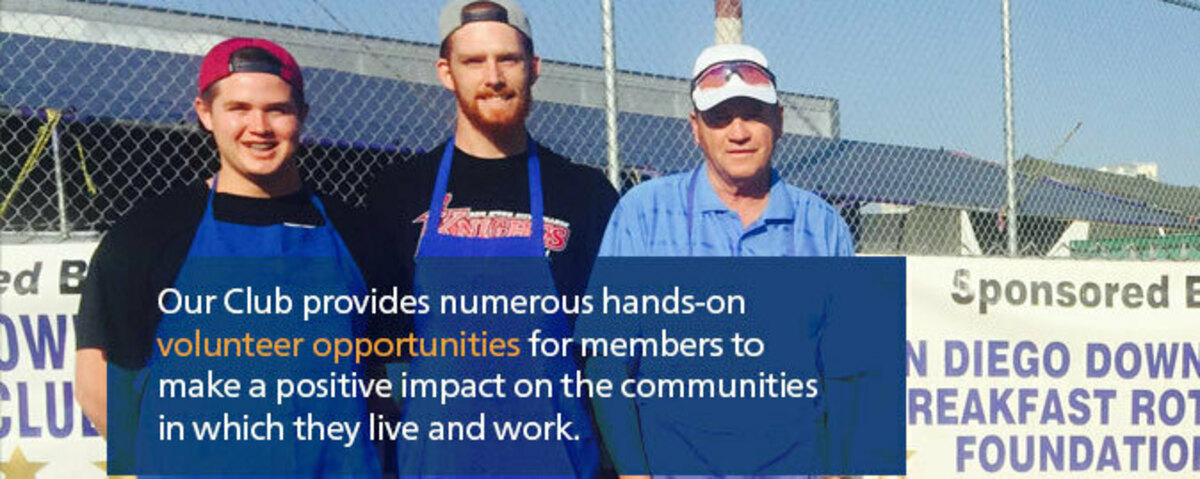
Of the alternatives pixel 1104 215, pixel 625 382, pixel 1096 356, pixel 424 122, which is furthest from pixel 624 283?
pixel 1104 215

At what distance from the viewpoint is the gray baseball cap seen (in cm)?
317

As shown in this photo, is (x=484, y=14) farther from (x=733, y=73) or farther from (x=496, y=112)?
(x=733, y=73)

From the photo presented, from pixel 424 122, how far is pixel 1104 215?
5.80 metres

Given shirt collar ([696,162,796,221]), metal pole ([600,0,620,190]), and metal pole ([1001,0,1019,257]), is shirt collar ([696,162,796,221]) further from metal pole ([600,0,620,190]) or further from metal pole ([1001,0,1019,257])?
metal pole ([1001,0,1019,257])

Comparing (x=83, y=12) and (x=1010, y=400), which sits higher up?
(x=83, y=12)

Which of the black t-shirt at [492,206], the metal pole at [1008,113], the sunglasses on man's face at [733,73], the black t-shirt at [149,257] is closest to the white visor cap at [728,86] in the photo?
the sunglasses on man's face at [733,73]

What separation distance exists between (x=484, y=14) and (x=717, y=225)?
2.94 ft

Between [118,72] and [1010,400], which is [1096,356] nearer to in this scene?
[1010,400]

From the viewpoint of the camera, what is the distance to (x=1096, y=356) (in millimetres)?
4363

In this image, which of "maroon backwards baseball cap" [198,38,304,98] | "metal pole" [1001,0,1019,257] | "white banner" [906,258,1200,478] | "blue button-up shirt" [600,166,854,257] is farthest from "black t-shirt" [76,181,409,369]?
"metal pole" [1001,0,1019,257]

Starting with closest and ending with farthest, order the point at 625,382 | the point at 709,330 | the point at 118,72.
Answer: the point at 625,382, the point at 709,330, the point at 118,72

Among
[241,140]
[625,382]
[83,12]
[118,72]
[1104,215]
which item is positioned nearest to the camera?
[241,140]

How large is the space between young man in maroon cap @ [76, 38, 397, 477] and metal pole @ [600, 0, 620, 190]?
116 centimetres

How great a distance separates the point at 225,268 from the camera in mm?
2965
